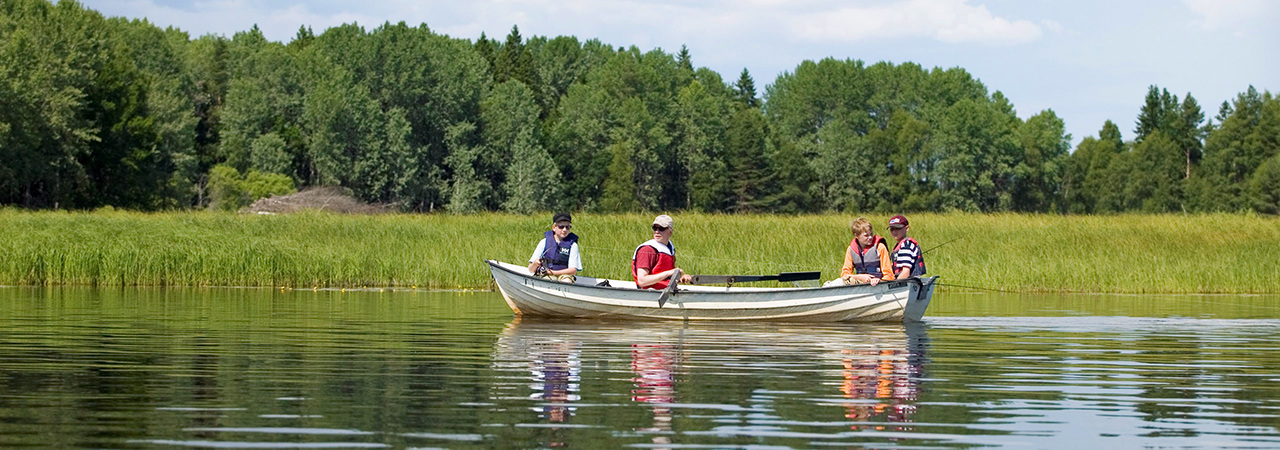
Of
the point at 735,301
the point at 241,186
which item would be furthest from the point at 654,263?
the point at 241,186

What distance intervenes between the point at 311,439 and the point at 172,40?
94.0m

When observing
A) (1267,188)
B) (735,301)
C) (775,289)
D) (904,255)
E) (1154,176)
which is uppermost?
(1154,176)

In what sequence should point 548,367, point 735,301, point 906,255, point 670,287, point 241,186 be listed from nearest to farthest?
point 548,367 → point 670,287 → point 906,255 → point 735,301 → point 241,186

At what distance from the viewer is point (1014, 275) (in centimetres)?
2488

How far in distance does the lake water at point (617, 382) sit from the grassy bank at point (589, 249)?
6.32 metres

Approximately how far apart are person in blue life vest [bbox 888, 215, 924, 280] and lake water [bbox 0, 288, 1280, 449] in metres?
0.64

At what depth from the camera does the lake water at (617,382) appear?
7602mm

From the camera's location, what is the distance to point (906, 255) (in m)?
16.8

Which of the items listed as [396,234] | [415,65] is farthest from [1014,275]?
[415,65]

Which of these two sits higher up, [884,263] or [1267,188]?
[1267,188]

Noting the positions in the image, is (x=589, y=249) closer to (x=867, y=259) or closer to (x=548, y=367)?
(x=867, y=259)

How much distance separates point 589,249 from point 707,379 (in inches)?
632

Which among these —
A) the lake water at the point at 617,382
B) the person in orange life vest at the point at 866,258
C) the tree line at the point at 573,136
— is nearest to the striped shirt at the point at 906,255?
the person in orange life vest at the point at 866,258

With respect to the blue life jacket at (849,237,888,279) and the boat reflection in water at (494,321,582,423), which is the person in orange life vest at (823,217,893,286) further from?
the boat reflection in water at (494,321,582,423)
